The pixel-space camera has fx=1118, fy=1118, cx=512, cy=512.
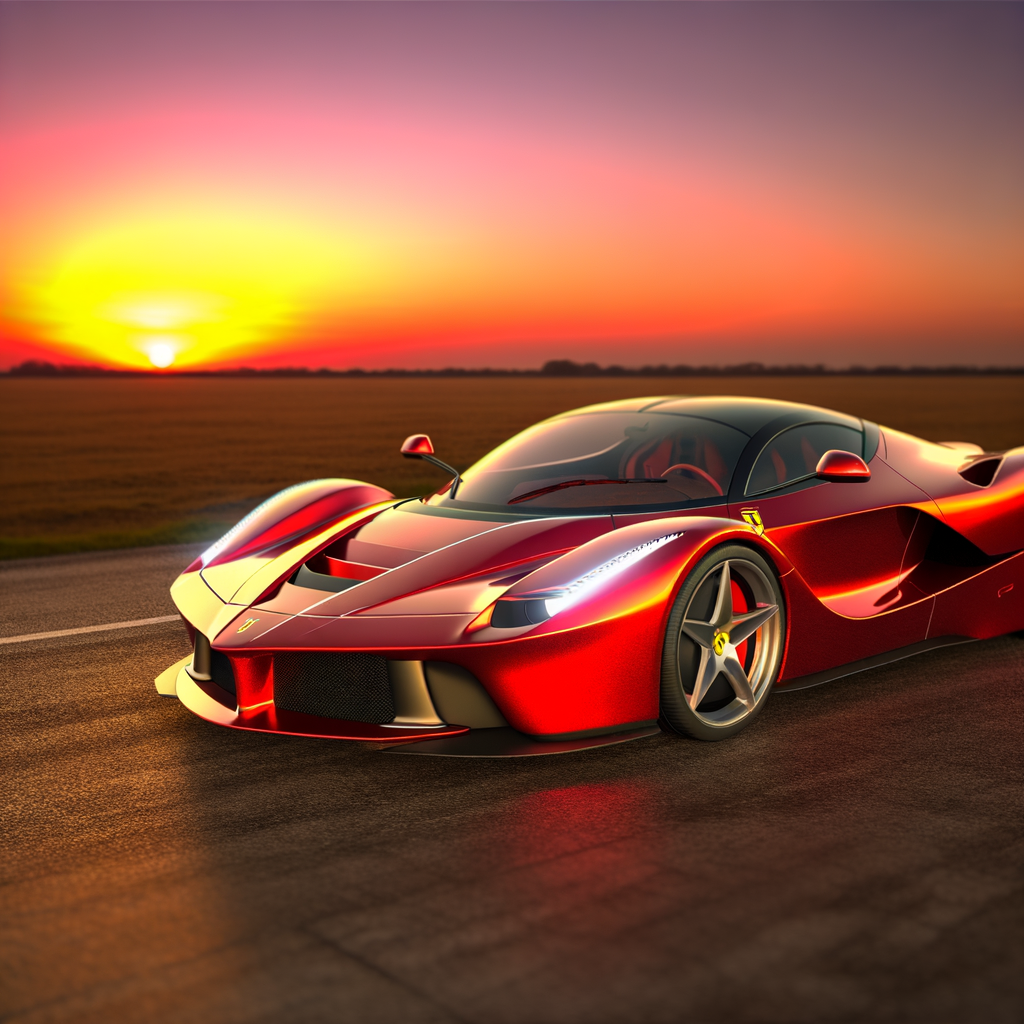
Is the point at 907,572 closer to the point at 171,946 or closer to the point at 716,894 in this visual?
the point at 716,894

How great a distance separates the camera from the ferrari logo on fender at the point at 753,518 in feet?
15.3

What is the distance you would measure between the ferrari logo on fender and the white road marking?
→ 3.64 m

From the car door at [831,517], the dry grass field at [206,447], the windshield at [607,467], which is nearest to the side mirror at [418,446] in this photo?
the windshield at [607,467]

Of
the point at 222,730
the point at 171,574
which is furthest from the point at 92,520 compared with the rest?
the point at 222,730

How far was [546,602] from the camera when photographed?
3852 mm

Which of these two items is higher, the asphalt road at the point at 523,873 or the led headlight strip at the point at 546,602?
the led headlight strip at the point at 546,602

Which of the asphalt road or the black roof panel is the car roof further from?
the asphalt road

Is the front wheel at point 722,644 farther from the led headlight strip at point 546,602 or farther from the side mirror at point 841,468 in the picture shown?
the side mirror at point 841,468

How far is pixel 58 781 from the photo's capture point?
3.99 metres

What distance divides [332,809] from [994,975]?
6.64ft

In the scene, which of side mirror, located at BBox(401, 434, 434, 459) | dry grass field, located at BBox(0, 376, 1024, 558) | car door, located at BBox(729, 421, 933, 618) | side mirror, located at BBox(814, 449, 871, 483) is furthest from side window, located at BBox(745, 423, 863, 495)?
dry grass field, located at BBox(0, 376, 1024, 558)

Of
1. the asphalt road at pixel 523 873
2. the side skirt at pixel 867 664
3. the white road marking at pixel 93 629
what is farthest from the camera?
the white road marking at pixel 93 629

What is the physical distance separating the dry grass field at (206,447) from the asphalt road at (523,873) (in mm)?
7802

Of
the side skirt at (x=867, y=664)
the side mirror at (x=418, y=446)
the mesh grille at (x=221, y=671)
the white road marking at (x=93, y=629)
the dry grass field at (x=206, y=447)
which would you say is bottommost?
the dry grass field at (x=206, y=447)
